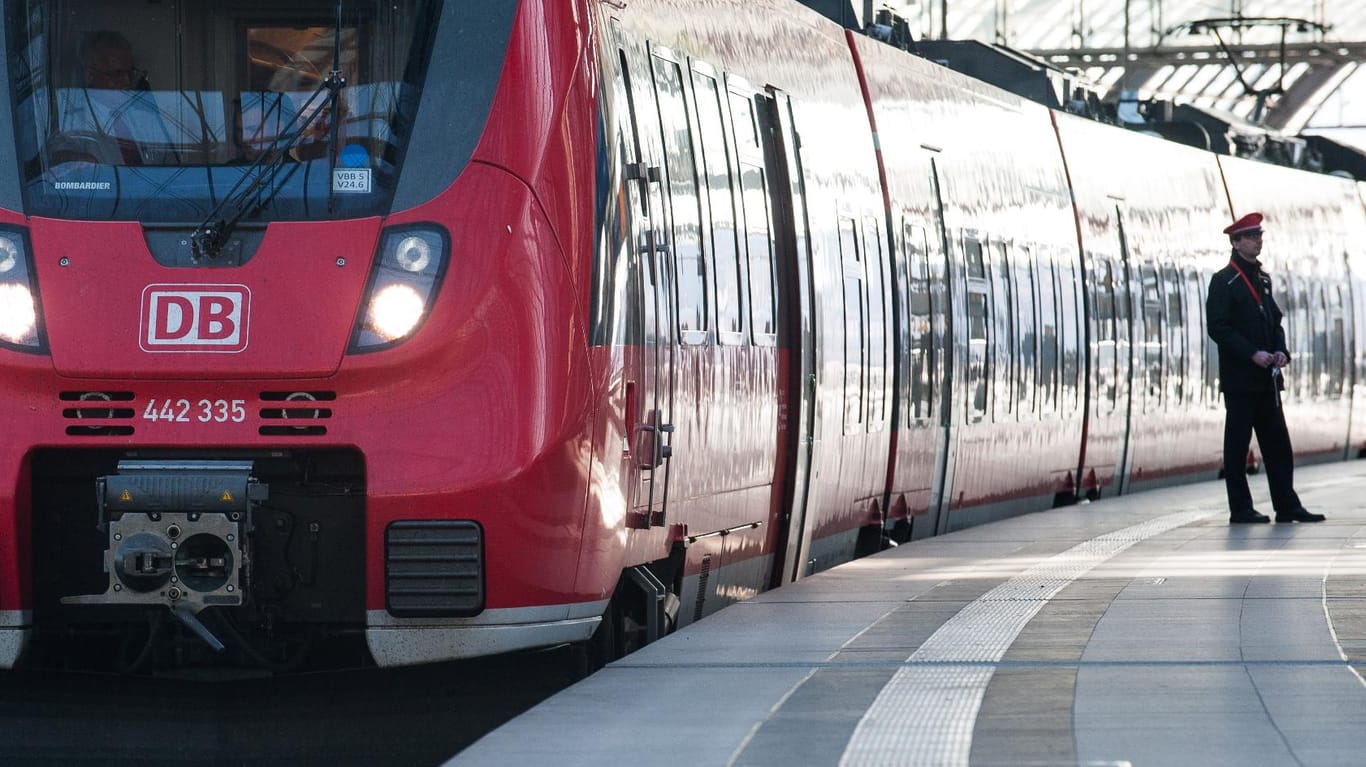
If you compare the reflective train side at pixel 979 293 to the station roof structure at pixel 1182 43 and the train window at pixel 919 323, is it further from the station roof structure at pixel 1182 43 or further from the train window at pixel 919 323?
the station roof structure at pixel 1182 43

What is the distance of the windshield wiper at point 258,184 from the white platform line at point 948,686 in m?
2.37

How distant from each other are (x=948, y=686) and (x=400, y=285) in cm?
202

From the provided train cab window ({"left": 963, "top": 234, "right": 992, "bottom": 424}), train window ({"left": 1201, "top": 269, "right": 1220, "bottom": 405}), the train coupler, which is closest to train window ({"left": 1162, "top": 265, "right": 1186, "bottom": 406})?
train window ({"left": 1201, "top": 269, "right": 1220, "bottom": 405})

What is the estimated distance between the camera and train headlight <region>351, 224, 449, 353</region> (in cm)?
682

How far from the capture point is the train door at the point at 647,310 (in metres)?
7.81

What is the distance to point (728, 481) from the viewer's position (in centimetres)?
941

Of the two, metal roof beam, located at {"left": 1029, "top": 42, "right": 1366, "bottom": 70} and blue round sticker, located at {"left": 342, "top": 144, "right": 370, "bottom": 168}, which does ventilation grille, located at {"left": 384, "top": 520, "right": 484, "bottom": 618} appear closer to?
blue round sticker, located at {"left": 342, "top": 144, "right": 370, "bottom": 168}

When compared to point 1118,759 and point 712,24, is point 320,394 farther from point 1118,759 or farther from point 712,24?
point 712,24

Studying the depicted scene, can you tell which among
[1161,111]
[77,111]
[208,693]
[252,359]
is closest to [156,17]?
[77,111]

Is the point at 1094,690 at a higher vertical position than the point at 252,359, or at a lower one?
lower

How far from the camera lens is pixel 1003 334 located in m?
16.3

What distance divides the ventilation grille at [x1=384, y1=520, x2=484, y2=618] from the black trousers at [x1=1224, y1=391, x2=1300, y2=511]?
8159mm

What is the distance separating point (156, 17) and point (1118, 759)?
3743 millimetres

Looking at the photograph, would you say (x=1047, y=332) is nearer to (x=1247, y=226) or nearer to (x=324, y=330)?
(x=1247, y=226)
